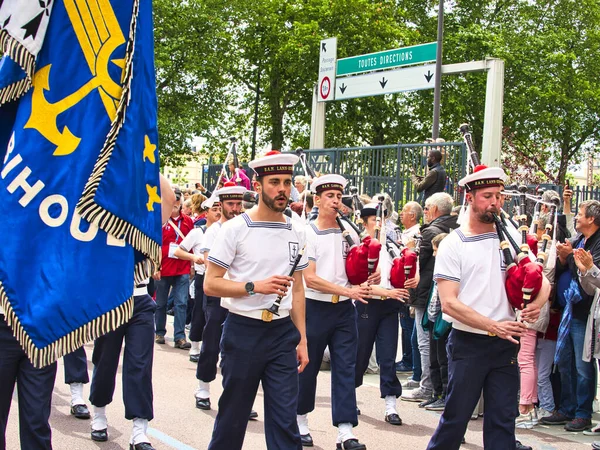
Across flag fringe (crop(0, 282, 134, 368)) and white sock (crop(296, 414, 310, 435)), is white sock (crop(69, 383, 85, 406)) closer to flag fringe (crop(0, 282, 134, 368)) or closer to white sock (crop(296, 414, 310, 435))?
white sock (crop(296, 414, 310, 435))

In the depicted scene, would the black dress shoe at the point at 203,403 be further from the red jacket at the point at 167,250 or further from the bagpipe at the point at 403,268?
the red jacket at the point at 167,250

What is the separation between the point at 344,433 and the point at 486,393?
5.64 feet

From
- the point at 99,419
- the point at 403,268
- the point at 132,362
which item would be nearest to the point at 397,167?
the point at 403,268

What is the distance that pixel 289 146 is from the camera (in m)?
39.4

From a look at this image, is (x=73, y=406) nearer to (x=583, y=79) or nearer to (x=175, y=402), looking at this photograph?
(x=175, y=402)

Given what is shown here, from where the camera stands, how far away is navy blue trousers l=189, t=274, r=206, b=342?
32.2 feet

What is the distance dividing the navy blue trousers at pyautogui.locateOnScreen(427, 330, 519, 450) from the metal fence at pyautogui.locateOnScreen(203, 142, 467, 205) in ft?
26.0

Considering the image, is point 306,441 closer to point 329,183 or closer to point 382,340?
point 382,340

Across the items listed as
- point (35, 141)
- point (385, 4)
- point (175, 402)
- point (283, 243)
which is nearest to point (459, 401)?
point (283, 243)

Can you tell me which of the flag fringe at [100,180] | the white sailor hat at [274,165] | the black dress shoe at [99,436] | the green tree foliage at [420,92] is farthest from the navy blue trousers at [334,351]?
the green tree foliage at [420,92]

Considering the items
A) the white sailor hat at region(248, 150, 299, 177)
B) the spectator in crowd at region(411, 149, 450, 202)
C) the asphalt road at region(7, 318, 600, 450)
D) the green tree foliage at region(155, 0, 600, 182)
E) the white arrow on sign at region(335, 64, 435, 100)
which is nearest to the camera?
the white sailor hat at region(248, 150, 299, 177)

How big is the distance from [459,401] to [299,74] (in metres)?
31.1

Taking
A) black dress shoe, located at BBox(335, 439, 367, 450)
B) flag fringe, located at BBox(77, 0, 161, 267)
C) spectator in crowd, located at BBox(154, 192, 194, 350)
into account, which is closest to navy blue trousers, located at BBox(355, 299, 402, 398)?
black dress shoe, located at BBox(335, 439, 367, 450)

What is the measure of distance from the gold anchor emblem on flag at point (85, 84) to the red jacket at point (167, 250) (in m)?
8.27
